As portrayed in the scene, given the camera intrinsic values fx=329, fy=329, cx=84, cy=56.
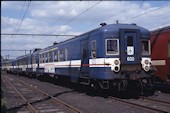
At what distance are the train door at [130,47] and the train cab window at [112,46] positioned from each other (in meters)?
0.28

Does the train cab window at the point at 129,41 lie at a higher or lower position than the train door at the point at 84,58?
higher

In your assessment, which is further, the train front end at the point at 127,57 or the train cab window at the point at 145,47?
the train cab window at the point at 145,47

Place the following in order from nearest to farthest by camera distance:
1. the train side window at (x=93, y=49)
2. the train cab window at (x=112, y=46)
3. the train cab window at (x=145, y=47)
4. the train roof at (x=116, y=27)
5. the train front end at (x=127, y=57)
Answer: the train front end at (x=127, y=57)
the train cab window at (x=112, y=46)
the train roof at (x=116, y=27)
the train cab window at (x=145, y=47)
the train side window at (x=93, y=49)

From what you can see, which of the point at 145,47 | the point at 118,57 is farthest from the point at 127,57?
the point at 145,47

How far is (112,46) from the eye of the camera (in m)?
15.6

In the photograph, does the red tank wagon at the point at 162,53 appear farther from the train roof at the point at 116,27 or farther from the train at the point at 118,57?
the train roof at the point at 116,27

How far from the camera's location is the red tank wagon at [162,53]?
688 inches

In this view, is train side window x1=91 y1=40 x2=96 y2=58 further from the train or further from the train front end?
the train front end

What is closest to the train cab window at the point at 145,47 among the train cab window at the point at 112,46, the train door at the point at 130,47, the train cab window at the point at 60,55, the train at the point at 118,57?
the train at the point at 118,57

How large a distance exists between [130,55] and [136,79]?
3.84ft

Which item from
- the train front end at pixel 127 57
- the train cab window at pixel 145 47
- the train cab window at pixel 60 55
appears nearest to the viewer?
the train front end at pixel 127 57

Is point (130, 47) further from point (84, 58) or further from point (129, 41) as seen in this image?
point (84, 58)

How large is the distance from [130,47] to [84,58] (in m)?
3.16

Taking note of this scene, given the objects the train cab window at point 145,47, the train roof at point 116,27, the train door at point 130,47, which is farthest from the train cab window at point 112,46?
the train cab window at point 145,47
